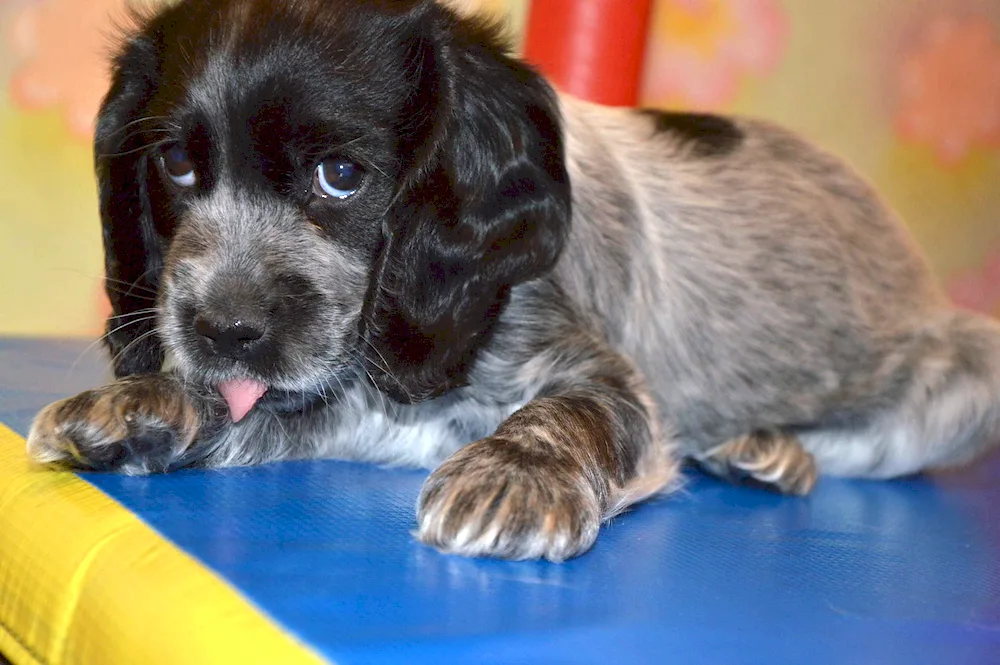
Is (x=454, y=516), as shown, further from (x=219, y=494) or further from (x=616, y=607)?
(x=219, y=494)

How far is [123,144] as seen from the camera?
2.25 meters

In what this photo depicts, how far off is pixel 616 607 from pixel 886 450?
5.57 ft

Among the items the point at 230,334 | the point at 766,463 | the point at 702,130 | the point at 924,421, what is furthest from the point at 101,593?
the point at 924,421

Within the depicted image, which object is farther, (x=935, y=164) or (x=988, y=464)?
(x=935, y=164)

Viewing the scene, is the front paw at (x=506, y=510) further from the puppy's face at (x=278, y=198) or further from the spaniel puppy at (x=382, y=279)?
the puppy's face at (x=278, y=198)

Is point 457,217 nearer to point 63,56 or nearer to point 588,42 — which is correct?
point 588,42

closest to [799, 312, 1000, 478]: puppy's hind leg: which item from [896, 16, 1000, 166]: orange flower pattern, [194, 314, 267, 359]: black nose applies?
[194, 314, 267, 359]: black nose

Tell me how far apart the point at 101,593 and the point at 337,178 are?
86cm

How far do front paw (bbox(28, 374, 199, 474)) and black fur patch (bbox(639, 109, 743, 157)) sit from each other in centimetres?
156

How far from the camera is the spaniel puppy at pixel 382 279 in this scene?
6.28 ft

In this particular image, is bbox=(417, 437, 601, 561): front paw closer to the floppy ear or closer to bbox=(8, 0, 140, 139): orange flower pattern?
the floppy ear

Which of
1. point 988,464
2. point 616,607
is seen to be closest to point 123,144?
point 616,607

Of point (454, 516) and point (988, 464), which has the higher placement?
point (454, 516)

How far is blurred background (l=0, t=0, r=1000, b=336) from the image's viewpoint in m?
4.02
